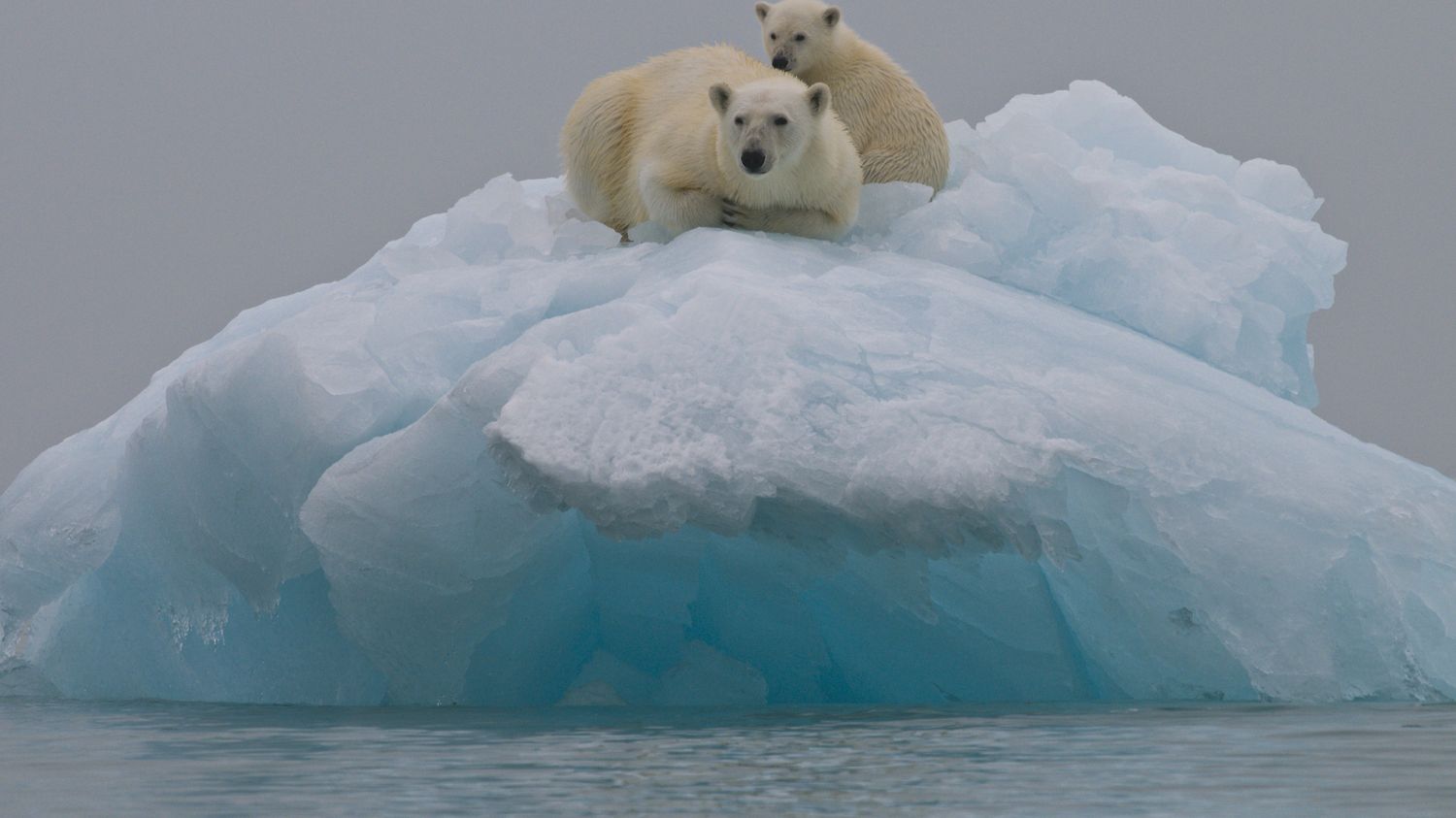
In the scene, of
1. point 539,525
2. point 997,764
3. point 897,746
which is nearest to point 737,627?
point 539,525

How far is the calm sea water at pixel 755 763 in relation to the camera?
426 centimetres

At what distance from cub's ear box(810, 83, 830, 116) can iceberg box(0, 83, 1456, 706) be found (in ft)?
1.86

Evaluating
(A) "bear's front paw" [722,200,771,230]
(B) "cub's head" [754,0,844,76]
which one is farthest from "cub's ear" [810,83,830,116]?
(B) "cub's head" [754,0,844,76]

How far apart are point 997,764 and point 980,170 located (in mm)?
4388

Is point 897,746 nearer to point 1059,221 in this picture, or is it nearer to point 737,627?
point 737,627

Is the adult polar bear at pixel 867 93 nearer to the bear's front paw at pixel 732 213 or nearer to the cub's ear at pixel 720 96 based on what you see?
the bear's front paw at pixel 732 213

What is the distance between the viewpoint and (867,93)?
8.41 meters

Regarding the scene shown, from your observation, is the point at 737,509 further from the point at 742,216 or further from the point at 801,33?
the point at 801,33

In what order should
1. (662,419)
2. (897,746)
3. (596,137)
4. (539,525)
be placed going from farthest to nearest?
(596,137)
(539,525)
(662,419)
(897,746)

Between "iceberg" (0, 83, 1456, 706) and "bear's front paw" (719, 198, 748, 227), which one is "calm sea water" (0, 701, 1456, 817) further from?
"bear's front paw" (719, 198, 748, 227)

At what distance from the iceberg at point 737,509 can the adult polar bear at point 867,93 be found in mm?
274

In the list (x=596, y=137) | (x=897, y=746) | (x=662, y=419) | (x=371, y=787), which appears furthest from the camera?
(x=596, y=137)

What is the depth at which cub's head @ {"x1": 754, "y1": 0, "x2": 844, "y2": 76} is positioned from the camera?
844cm

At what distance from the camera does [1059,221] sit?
841 centimetres
